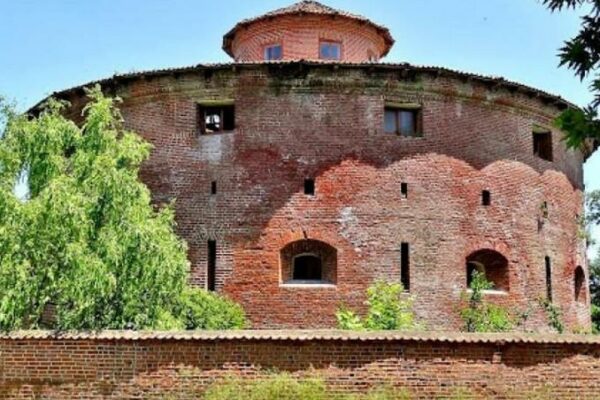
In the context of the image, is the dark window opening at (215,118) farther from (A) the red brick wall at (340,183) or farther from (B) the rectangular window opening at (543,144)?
(B) the rectangular window opening at (543,144)

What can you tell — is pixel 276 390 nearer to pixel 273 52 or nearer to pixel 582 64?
pixel 582 64

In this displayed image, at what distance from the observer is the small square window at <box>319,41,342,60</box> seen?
26.0 m

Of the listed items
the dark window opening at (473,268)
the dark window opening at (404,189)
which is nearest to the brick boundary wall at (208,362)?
the dark window opening at (404,189)

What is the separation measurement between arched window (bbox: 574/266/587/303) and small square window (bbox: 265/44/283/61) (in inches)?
430

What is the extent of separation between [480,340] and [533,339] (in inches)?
33.4

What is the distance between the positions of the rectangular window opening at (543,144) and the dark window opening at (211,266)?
9.52 meters

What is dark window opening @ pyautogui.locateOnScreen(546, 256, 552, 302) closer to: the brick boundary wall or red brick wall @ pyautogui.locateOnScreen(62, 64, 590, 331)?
red brick wall @ pyautogui.locateOnScreen(62, 64, 590, 331)

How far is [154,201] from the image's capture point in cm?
2098

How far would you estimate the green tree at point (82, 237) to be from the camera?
48.0 feet

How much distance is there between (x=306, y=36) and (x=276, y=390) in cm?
1581

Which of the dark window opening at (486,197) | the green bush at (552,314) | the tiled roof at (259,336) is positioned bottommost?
the tiled roof at (259,336)

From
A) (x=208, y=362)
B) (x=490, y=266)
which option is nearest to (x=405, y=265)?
(x=490, y=266)

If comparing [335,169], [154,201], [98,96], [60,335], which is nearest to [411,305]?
[335,169]

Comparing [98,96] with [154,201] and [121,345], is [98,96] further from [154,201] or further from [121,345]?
[121,345]
